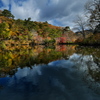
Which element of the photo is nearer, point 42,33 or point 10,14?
point 42,33

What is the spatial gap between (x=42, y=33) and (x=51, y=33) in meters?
5.39

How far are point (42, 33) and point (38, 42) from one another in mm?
7267

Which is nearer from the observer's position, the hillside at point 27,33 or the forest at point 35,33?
the forest at point 35,33

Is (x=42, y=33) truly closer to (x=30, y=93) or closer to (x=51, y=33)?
(x=51, y=33)

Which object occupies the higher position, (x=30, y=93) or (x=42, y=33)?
(x=42, y=33)

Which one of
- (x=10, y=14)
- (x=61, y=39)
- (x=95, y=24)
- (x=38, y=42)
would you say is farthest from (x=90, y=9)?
(x=10, y=14)

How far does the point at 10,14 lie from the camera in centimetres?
5988

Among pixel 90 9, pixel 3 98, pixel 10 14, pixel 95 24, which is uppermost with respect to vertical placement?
pixel 10 14

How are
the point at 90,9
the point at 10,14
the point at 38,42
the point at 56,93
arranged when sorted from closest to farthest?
the point at 56,93 → the point at 90,9 → the point at 38,42 → the point at 10,14

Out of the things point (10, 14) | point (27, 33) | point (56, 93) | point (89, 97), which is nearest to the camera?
point (89, 97)

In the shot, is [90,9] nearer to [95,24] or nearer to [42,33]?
[95,24]

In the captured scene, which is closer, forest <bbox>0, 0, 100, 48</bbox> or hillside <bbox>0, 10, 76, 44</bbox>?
forest <bbox>0, 0, 100, 48</bbox>

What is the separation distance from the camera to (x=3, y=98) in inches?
82.7

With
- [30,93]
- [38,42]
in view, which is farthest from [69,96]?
[38,42]
